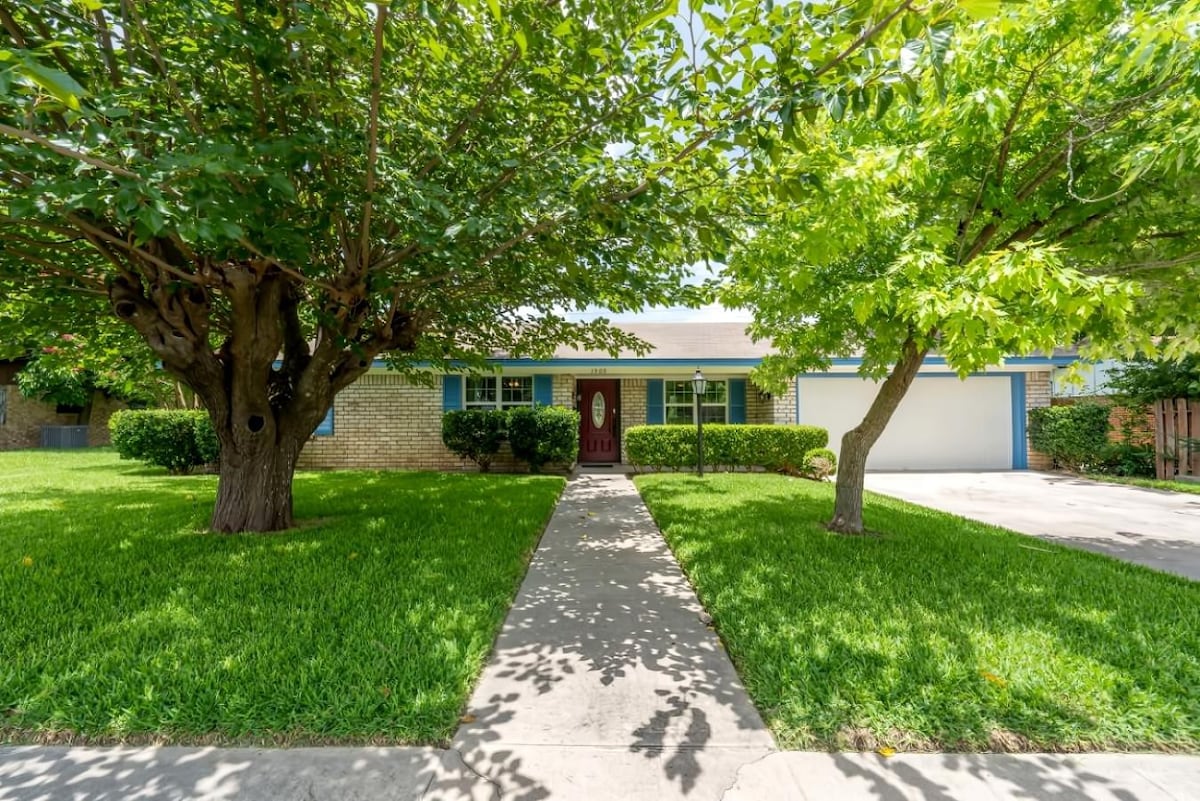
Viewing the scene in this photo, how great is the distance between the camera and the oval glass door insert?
13.5 metres

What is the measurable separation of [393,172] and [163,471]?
11.9 m

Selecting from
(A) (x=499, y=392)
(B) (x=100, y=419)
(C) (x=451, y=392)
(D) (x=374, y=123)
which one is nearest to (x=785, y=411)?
(A) (x=499, y=392)

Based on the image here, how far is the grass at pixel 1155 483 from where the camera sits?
9.05 m

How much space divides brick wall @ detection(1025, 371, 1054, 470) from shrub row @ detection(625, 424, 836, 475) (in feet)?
18.6

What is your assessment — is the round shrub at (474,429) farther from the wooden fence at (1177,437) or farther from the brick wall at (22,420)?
the brick wall at (22,420)

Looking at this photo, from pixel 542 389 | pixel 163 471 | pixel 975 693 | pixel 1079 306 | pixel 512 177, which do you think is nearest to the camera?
pixel 975 693

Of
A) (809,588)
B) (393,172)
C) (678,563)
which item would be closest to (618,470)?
(678,563)

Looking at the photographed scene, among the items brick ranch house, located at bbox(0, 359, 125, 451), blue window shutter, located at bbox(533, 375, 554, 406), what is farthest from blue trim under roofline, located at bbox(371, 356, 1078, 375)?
brick ranch house, located at bbox(0, 359, 125, 451)

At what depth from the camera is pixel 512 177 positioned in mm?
4332

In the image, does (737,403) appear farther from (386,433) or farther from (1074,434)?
(386,433)

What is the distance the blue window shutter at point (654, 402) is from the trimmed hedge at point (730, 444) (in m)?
1.64

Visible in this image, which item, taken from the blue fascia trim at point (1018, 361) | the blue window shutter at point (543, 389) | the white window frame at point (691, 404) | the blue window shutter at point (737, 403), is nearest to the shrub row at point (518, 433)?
the blue window shutter at point (543, 389)

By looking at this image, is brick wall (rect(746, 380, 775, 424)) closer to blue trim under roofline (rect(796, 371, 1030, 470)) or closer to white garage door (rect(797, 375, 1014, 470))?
blue trim under roofline (rect(796, 371, 1030, 470))

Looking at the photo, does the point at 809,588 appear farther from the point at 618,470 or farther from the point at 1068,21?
the point at 618,470
